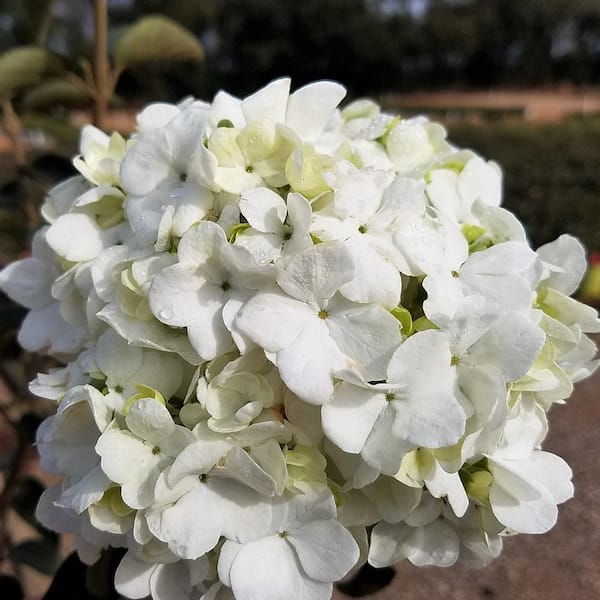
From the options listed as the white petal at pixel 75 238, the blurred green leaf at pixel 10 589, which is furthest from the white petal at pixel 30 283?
the blurred green leaf at pixel 10 589

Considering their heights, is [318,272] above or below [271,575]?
above

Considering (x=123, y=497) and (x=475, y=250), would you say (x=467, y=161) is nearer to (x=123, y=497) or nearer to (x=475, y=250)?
(x=475, y=250)

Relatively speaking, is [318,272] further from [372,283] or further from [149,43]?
[149,43]

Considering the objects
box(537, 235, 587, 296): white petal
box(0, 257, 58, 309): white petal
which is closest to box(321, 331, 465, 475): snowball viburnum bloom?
box(537, 235, 587, 296): white petal

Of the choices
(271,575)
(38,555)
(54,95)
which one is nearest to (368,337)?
(271,575)

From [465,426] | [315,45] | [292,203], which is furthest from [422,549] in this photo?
[315,45]

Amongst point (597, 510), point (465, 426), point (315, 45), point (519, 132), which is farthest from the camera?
point (315, 45)
